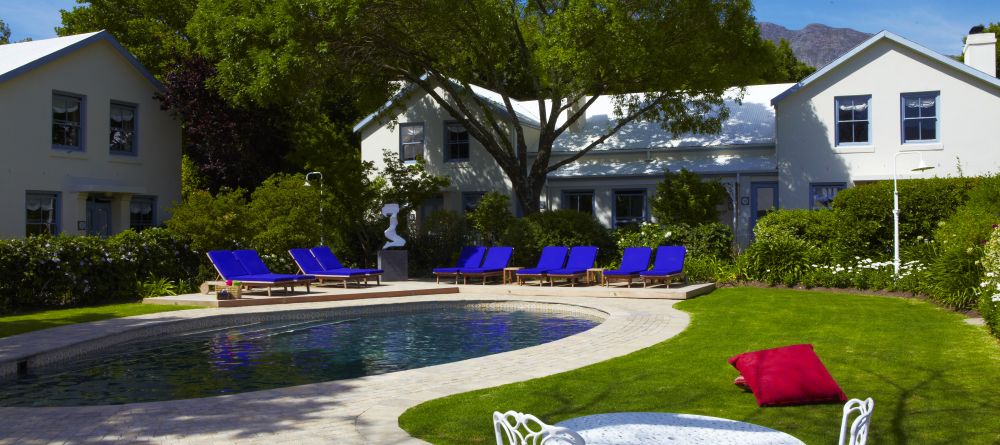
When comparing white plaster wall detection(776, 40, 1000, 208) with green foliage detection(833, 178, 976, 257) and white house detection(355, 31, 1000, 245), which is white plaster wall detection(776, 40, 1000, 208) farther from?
green foliage detection(833, 178, 976, 257)

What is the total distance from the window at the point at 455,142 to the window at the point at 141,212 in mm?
10045

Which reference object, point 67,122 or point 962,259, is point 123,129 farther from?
point 962,259

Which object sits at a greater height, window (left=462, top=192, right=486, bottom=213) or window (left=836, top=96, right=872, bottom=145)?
window (left=836, top=96, right=872, bottom=145)

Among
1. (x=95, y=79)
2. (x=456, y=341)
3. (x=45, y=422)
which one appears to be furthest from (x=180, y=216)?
(x=45, y=422)

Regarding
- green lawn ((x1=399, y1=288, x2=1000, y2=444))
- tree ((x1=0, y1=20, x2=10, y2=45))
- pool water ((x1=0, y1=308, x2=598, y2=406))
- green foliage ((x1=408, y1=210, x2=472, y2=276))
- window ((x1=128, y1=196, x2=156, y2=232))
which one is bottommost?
pool water ((x1=0, y1=308, x2=598, y2=406))

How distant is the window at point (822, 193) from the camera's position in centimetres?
2716

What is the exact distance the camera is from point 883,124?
2658cm

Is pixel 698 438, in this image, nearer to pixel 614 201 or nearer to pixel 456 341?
pixel 456 341

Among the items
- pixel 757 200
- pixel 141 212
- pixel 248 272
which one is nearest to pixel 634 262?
pixel 248 272

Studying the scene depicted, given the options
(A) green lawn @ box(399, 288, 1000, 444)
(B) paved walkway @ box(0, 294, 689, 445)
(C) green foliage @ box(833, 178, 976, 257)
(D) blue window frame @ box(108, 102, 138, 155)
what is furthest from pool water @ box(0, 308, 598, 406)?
(D) blue window frame @ box(108, 102, 138, 155)

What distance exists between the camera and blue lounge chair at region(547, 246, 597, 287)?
21.1 meters

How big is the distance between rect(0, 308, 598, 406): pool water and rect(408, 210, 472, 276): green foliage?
9.22m

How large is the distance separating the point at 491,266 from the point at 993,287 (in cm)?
1338

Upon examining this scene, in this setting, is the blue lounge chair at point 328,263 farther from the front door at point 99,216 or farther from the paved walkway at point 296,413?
the paved walkway at point 296,413
